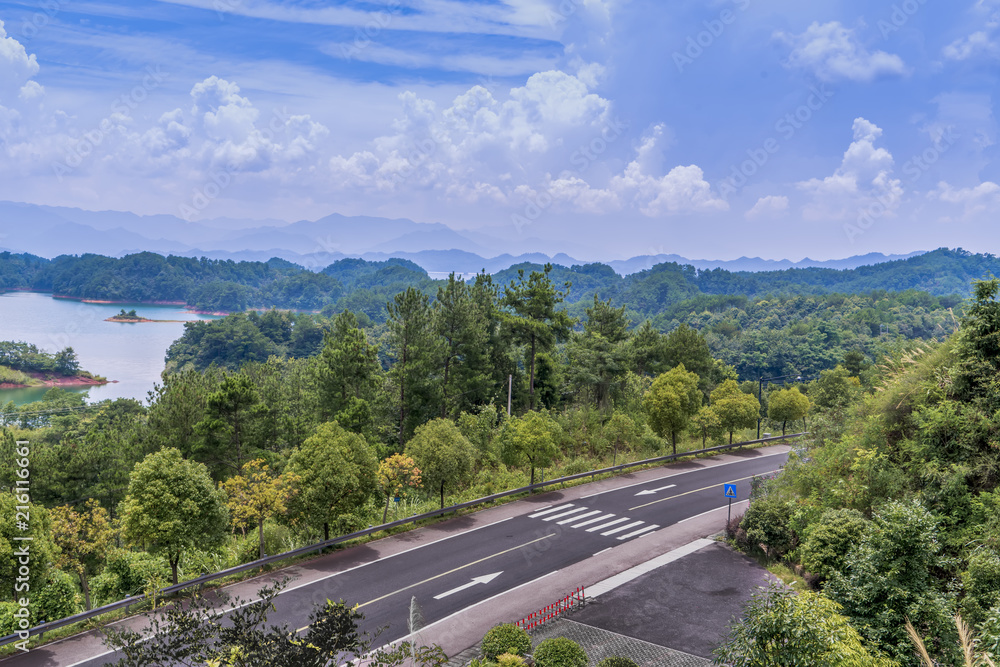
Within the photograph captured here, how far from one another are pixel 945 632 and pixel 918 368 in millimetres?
13734

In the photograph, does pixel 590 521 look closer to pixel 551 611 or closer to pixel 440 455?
pixel 440 455

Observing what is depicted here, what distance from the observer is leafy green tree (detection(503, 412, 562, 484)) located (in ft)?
96.5

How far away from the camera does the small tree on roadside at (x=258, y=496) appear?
19719mm

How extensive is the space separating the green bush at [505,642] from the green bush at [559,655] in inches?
21.6

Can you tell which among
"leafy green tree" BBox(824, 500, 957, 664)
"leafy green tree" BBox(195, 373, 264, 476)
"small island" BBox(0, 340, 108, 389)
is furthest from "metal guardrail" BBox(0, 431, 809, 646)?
"small island" BBox(0, 340, 108, 389)

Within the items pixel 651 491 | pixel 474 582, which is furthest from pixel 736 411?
pixel 474 582

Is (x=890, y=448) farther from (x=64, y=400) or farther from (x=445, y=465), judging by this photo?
(x=64, y=400)


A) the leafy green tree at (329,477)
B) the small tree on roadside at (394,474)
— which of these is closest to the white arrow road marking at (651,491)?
the small tree on roadside at (394,474)

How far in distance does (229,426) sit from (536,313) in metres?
23.0

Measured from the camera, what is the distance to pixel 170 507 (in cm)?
1747

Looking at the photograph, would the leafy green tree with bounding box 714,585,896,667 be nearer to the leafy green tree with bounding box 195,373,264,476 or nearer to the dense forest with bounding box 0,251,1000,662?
the dense forest with bounding box 0,251,1000,662

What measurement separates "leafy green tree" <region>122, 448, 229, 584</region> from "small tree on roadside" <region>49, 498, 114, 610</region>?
2.32 m

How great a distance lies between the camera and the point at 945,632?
391 inches

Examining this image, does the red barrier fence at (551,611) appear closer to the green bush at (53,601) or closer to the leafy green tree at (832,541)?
the leafy green tree at (832,541)
